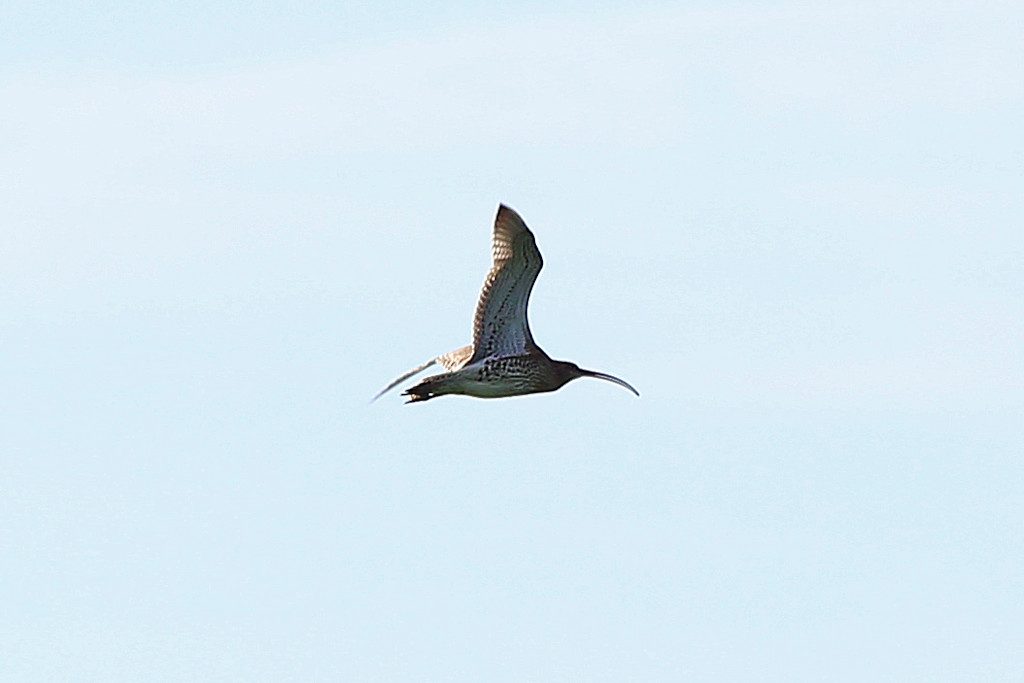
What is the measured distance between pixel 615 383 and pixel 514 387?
5.45 feet

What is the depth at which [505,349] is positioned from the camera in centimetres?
6112

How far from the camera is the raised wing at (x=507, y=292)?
59844mm

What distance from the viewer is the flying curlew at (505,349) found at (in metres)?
60.0

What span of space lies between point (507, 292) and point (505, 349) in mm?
980

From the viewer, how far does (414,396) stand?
60.5 meters

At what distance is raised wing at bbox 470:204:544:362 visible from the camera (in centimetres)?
5984

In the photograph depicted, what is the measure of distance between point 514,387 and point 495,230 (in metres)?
2.68

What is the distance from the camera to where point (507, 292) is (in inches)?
2389

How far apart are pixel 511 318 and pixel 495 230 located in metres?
1.57

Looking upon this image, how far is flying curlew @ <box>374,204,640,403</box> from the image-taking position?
6003 cm

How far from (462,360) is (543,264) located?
2266mm

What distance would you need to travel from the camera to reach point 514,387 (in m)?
61.3

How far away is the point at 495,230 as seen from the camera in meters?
60.2
